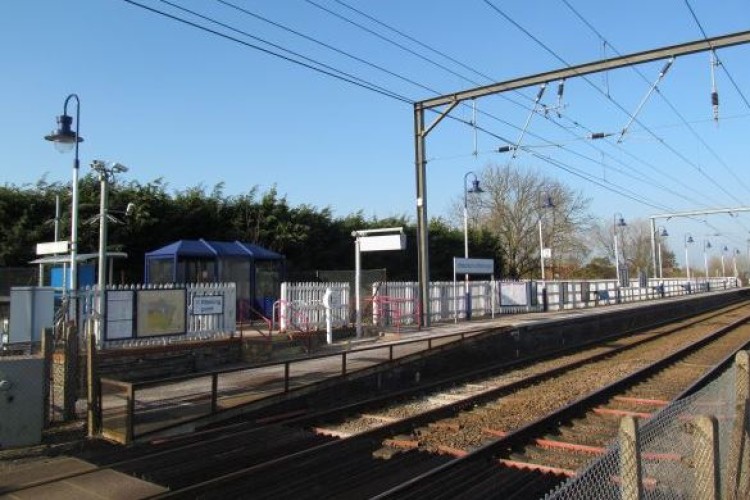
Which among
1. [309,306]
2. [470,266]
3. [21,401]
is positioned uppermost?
[470,266]

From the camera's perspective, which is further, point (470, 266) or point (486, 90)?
point (470, 266)

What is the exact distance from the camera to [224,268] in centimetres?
2309

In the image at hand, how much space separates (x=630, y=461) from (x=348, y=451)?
16.8 ft

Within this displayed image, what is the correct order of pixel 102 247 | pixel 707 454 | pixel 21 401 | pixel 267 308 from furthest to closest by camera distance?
pixel 267 308 < pixel 102 247 < pixel 21 401 < pixel 707 454

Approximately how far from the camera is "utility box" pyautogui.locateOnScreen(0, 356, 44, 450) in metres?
9.63

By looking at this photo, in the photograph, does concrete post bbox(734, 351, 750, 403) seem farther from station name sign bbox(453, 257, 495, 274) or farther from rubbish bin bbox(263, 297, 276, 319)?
station name sign bbox(453, 257, 495, 274)

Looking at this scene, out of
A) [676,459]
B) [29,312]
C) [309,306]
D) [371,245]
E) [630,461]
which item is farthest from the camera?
[371,245]

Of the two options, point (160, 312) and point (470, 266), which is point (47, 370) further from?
point (470, 266)

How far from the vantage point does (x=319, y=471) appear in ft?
24.2

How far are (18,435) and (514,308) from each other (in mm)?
25929

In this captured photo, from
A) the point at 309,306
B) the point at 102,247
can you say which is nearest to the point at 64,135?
the point at 102,247

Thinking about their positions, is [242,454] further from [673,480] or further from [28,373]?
[673,480]

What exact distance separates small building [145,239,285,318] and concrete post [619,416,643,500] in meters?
19.6

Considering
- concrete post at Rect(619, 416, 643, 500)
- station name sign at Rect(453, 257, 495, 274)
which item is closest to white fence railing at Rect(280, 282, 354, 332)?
station name sign at Rect(453, 257, 495, 274)
